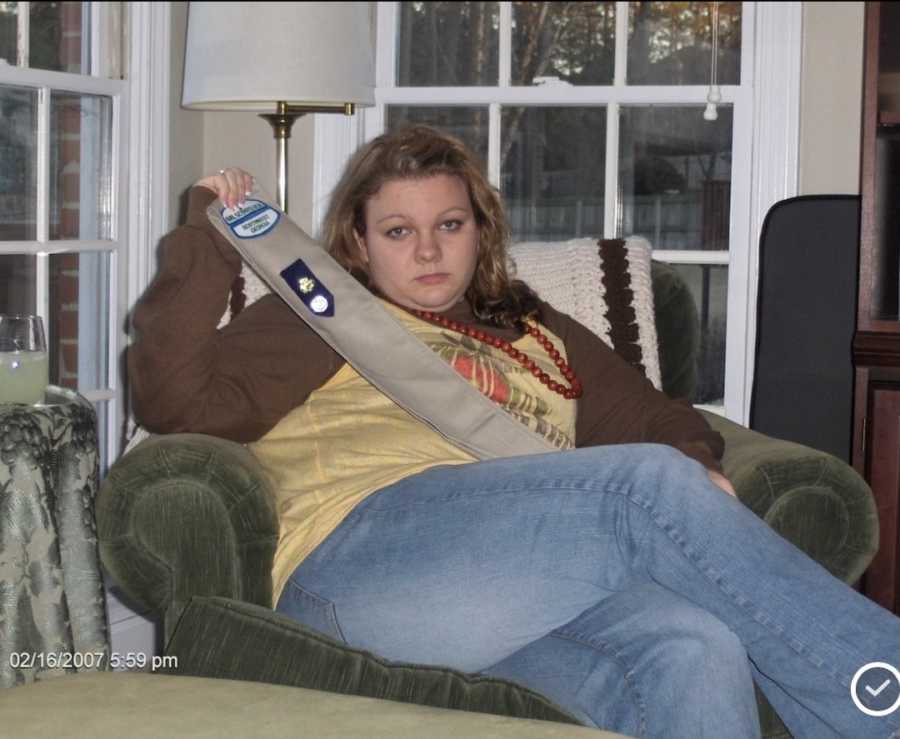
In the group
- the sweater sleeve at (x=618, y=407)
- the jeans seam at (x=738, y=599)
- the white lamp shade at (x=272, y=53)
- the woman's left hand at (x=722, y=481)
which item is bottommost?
the jeans seam at (x=738, y=599)

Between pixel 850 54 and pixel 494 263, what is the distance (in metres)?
1.27

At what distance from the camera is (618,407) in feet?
6.97

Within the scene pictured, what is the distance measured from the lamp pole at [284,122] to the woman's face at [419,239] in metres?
0.76

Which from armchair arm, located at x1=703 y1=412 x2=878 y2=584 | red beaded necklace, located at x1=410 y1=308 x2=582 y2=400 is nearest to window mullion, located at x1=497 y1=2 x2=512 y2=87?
red beaded necklace, located at x1=410 y1=308 x2=582 y2=400

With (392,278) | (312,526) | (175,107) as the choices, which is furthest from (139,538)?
(175,107)

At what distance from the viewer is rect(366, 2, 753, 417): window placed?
10.3ft

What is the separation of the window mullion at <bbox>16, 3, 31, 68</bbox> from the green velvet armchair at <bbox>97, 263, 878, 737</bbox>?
46.7 inches

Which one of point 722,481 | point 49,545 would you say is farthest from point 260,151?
point 722,481

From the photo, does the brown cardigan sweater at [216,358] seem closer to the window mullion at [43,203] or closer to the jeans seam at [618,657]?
the jeans seam at [618,657]

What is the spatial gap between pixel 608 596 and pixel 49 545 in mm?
768

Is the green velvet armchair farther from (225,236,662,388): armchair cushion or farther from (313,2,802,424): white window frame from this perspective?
(313,2,802,424): white window frame

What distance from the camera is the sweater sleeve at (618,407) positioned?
2.06 meters

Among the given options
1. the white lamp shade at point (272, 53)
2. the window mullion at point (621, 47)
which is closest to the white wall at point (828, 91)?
the window mullion at point (621, 47)

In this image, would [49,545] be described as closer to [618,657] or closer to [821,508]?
[618,657]
